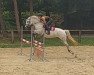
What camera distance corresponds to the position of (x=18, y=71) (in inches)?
383

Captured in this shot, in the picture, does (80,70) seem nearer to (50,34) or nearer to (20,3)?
(50,34)

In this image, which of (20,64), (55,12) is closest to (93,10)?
(55,12)

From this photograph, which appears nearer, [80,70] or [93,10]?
[80,70]

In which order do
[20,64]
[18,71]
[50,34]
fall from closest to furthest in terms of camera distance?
[18,71], [20,64], [50,34]

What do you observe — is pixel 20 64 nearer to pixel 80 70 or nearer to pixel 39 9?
pixel 80 70

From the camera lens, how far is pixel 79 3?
2697cm

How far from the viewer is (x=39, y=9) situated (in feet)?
90.3

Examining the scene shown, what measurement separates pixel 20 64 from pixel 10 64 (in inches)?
12.7

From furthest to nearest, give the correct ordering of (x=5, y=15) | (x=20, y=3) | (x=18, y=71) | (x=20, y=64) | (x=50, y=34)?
(x=5, y=15) < (x=20, y=3) < (x=50, y=34) < (x=20, y=64) < (x=18, y=71)

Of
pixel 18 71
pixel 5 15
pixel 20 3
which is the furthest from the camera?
pixel 5 15

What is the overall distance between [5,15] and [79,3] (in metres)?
6.23

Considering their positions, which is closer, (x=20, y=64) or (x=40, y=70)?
(x=40, y=70)

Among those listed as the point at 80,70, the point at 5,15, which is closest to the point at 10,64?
the point at 80,70

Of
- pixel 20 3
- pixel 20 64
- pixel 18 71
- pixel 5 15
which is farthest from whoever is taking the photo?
pixel 5 15
